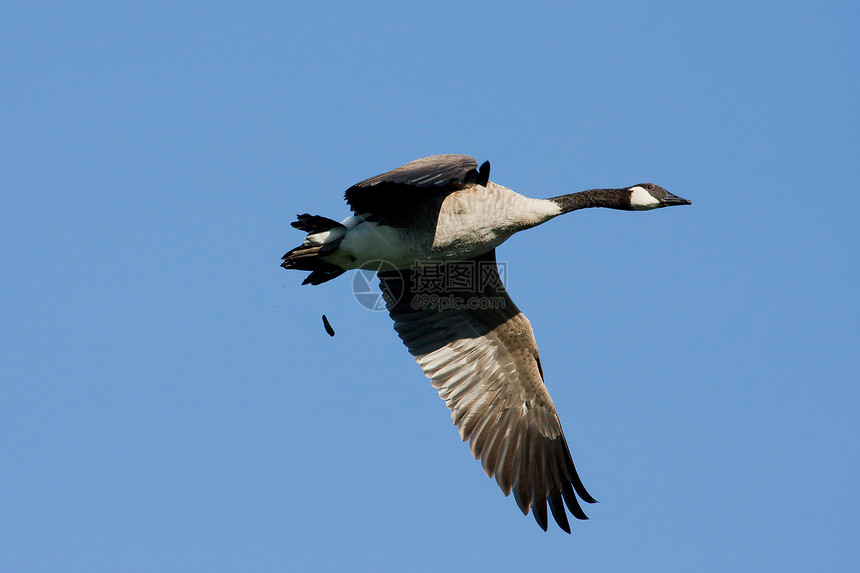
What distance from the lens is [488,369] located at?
423 inches

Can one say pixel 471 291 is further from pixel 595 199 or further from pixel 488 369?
pixel 595 199

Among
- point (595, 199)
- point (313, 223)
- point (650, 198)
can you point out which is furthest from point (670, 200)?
point (313, 223)

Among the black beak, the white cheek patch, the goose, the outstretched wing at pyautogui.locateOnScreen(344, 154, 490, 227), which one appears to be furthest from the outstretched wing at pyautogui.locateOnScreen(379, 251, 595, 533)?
the black beak

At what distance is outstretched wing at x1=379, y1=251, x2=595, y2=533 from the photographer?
33.1 ft

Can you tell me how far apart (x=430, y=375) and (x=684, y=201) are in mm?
4034

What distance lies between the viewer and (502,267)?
33.9ft

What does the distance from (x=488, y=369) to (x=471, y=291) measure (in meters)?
1.15

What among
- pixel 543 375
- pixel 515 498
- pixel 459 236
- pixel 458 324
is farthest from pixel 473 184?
pixel 515 498

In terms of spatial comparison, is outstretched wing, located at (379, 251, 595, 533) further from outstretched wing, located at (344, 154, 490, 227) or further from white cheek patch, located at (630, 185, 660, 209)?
white cheek patch, located at (630, 185, 660, 209)

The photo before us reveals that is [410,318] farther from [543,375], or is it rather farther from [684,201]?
[684,201]

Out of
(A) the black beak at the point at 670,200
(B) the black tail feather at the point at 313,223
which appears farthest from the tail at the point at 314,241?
(A) the black beak at the point at 670,200

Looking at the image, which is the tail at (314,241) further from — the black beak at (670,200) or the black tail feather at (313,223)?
the black beak at (670,200)

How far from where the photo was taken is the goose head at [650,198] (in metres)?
9.82

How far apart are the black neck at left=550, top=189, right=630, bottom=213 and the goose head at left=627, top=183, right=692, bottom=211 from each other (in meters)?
0.08
